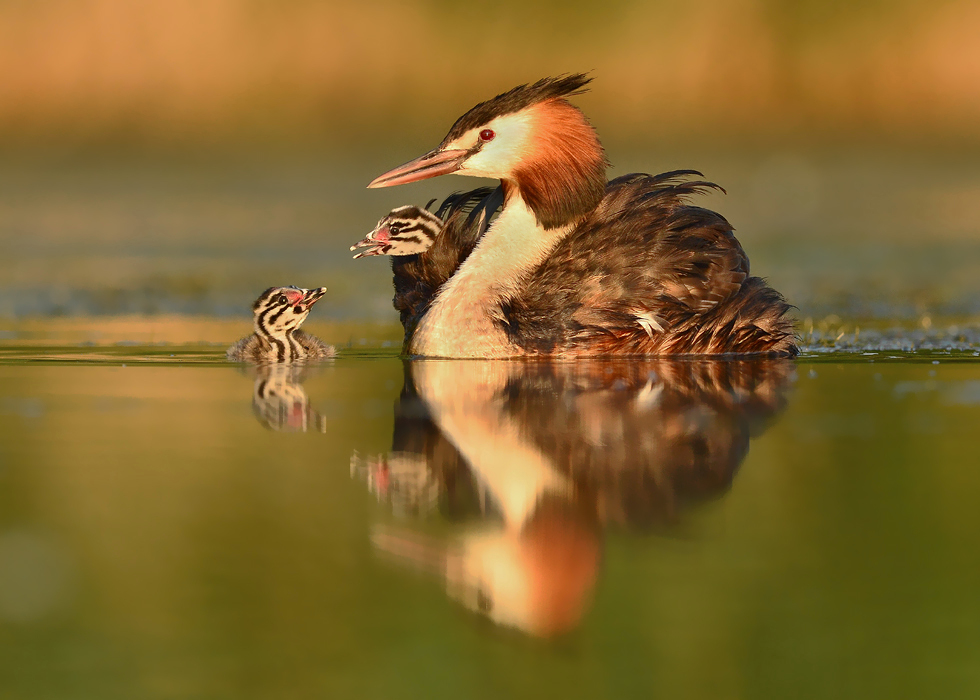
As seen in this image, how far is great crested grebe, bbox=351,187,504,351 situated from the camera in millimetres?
8336

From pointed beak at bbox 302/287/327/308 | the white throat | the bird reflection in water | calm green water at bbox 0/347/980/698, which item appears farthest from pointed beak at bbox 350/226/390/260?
calm green water at bbox 0/347/980/698

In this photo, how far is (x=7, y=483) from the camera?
12.6ft

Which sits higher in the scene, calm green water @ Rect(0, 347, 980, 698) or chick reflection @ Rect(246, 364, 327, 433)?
chick reflection @ Rect(246, 364, 327, 433)

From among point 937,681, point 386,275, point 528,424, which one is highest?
point 386,275

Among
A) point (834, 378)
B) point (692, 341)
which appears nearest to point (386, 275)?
point (692, 341)

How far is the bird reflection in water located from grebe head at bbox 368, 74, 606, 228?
1.48 metres

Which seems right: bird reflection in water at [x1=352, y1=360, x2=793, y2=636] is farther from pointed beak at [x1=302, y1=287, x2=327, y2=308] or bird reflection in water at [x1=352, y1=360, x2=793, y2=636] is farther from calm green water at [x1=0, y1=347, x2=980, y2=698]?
pointed beak at [x1=302, y1=287, x2=327, y2=308]

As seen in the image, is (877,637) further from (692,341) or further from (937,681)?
(692,341)

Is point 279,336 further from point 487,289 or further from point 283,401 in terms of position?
point 283,401

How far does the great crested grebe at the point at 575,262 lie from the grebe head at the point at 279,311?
88 centimetres

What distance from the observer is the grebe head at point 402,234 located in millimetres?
8344

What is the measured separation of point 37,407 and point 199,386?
38.0 inches

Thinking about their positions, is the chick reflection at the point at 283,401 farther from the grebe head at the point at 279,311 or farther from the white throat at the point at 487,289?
the white throat at the point at 487,289

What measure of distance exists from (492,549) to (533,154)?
4988 millimetres
